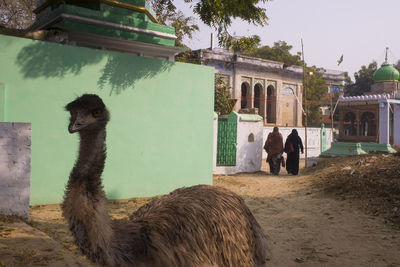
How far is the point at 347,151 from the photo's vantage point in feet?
45.5

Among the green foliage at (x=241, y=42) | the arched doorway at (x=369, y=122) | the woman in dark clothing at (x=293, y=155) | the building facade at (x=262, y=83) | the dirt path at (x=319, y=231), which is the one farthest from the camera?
the arched doorway at (x=369, y=122)

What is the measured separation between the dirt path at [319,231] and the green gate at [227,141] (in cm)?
293

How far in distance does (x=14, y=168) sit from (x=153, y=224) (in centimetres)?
392

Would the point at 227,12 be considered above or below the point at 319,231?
above

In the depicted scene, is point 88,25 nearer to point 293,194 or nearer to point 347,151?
point 293,194

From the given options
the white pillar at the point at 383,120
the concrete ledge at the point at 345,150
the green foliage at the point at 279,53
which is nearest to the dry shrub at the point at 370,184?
the concrete ledge at the point at 345,150

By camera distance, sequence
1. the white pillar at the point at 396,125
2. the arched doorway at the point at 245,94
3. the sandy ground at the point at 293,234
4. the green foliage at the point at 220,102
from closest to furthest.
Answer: the sandy ground at the point at 293,234 → the green foliage at the point at 220,102 → the white pillar at the point at 396,125 → the arched doorway at the point at 245,94

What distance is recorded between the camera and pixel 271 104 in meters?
28.7

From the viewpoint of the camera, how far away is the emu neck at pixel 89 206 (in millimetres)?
2088

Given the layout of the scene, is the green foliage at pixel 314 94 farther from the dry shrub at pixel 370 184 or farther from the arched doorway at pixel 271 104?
the dry shrub at pixel 370 184

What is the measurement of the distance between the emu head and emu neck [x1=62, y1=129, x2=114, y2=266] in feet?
0.23

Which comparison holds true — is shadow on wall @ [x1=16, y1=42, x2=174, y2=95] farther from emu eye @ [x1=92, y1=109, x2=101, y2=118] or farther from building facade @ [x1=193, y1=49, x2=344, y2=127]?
building facade @ [x1=193, y1=49, x2=344, y2=127]

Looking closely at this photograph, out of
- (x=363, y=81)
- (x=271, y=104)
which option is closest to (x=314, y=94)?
(x=271, y=104)

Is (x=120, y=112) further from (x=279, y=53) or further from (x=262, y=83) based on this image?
(x=279, y=53)
